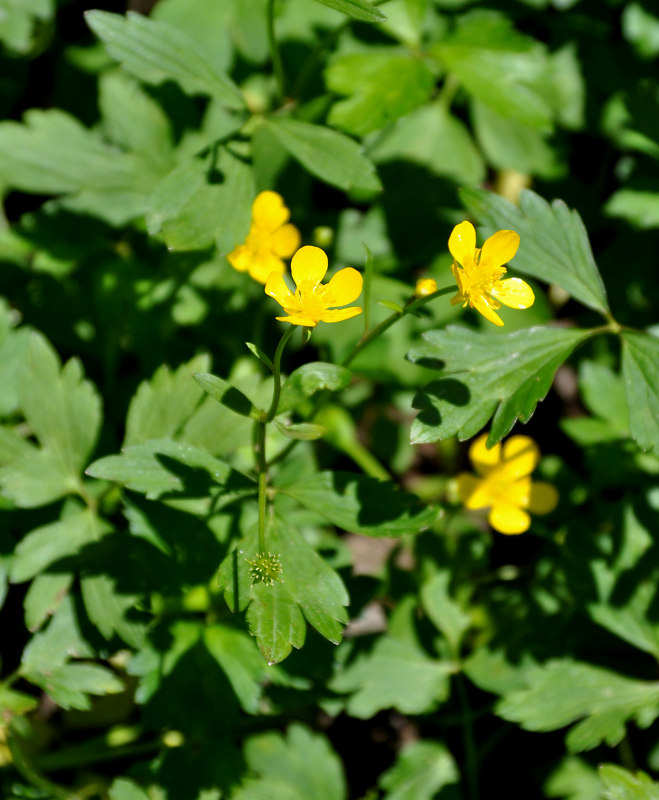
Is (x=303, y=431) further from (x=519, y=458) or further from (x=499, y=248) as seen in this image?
(x=519, y=458)

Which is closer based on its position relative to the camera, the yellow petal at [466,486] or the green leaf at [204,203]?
the green leaf at [204,203]

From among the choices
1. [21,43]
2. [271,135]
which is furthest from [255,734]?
[21,43]

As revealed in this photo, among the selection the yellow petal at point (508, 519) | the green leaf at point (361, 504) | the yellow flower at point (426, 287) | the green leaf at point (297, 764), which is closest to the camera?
the yellow flower at point (426, 287)

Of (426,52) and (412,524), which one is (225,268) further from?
(412,524)

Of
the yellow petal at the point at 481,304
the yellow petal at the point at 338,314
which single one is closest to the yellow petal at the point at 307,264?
the yellow petal at the point at 338,314

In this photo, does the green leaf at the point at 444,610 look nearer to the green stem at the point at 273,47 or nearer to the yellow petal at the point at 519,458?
the yellow petal at the point at 519,458

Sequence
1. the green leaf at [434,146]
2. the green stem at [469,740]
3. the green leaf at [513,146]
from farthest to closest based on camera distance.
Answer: the green leaf at [513,146], the green leaf at [434,146], the green stem at [469,740]
